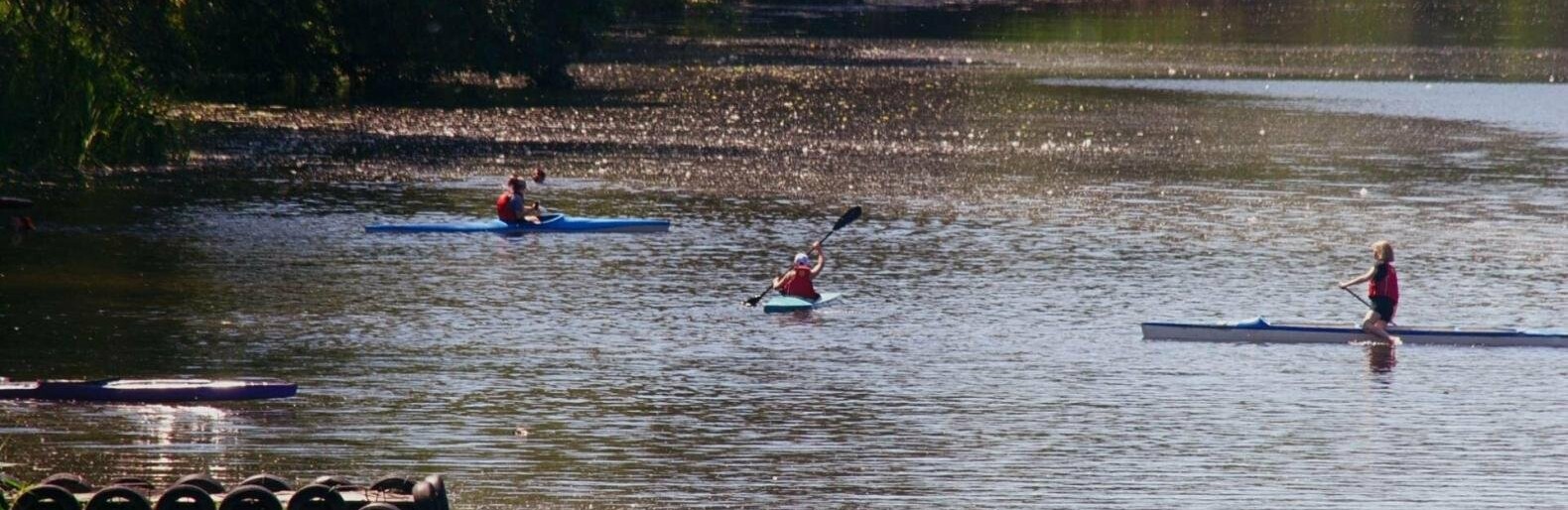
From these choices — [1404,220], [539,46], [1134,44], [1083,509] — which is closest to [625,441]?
[1083,509]

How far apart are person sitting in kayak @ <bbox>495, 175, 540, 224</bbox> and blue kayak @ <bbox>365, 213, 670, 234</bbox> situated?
10cm

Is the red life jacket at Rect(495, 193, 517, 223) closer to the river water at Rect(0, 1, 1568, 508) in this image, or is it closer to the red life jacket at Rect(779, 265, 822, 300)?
the river water at Rect(0, 1, 1568, 508)

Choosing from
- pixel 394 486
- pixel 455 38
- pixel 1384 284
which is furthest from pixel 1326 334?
pixel 455 38

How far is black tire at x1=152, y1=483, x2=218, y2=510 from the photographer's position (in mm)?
16125

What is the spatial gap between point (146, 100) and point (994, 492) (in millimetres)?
34292

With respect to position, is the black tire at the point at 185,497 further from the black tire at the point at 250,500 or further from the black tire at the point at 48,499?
the black tire at the point at 48,499

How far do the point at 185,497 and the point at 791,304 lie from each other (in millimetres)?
15979

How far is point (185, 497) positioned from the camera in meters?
16.2

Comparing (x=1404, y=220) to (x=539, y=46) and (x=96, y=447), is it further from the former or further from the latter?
(x=539, y=46)

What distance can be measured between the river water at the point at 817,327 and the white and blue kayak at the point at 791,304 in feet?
2.09

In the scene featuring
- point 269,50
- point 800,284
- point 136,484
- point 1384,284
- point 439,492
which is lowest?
point 269,50

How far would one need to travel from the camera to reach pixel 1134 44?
12888 centimetres

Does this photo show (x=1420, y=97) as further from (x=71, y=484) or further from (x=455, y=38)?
(x=71, y=484)

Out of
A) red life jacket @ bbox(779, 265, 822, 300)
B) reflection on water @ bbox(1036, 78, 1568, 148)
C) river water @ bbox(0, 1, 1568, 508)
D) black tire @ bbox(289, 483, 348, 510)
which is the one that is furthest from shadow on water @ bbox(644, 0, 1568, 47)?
black tire @ bbox(289, 483, 348, 510)
